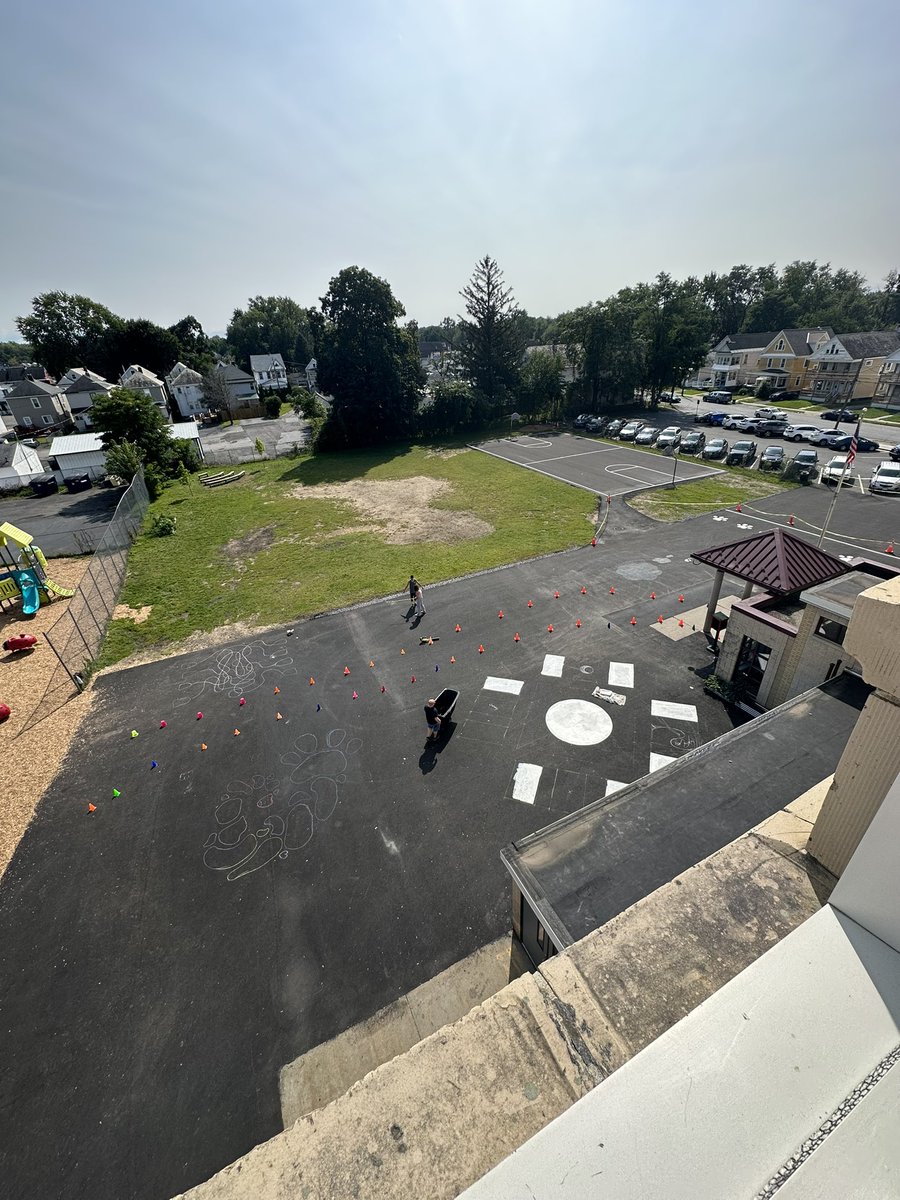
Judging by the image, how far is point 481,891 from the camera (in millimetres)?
9719

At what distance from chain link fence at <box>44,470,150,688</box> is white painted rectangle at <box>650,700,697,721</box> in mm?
18527

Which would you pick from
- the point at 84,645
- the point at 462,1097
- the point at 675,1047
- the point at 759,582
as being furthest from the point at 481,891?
the point at 84,645

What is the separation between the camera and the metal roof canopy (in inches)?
538

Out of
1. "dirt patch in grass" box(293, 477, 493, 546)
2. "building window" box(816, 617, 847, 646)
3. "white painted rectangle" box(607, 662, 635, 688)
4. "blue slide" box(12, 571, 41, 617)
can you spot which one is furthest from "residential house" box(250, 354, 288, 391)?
"building window" box(816, 617, 847, 646)

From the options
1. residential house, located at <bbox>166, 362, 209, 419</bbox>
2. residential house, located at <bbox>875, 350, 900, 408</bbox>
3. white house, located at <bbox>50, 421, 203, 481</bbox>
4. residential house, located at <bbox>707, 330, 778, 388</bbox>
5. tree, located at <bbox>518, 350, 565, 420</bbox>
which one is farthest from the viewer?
residential house, located at <bbox>707, 330, 778, 388</bbox>

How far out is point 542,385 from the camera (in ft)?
188

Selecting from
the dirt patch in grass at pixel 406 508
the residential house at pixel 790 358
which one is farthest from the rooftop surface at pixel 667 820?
the residential house at pixel 790 358

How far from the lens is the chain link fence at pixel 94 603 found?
17328mm

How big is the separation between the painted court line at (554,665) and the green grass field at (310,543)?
25.8 ft

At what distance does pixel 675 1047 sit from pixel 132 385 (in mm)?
82911

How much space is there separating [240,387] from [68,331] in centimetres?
3231

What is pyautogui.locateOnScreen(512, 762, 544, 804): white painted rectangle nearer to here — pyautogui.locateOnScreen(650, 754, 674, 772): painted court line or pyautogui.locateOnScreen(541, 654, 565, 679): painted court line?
pyautogui.locateOnScreen(650, 754, 674, 772): painted court line

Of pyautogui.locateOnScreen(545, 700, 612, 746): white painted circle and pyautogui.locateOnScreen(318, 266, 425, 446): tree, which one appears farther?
pyautogui.locateOnScreen(318, 266, 425, 446): tree

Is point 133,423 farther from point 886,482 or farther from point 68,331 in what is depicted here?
point 68,331
